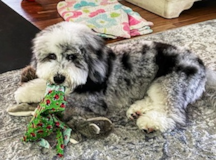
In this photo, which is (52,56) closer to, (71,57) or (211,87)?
(71,57)

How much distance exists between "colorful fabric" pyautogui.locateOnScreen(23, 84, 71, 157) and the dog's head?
0.09 m

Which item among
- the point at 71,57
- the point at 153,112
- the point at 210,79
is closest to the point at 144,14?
the point at 210,79

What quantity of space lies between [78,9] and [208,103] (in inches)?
88.2

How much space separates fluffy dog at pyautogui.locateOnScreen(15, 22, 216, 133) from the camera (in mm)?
1706

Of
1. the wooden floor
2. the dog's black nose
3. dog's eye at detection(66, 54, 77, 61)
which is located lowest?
the wooden floor

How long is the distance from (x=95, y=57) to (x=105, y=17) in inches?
74.5

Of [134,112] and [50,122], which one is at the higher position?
[50,122]

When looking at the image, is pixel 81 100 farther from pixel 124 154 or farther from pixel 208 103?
pixel 208 103

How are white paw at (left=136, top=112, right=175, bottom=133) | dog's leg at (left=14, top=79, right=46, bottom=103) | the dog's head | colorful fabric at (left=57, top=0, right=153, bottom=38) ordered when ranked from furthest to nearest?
colorful fabric at (left=57, top=0, right=153, bottom=38) → dog's leg at (left=14, top=79, right=46, bottom=103) → white paw at (left=136, top=112, right=175, bottom=133) → the dog's head

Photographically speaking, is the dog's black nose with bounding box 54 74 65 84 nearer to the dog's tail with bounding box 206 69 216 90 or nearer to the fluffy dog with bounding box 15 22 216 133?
the fluffy dog with bounding box 15 22 216 133

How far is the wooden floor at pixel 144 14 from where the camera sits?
361cm

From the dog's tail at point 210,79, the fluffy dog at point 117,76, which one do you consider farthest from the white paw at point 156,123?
the dog's tail at point 210,79

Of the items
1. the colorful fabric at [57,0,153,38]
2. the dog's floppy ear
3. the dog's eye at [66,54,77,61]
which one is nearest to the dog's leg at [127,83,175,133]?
the dog's floppy ear

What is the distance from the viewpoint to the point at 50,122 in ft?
5.70
